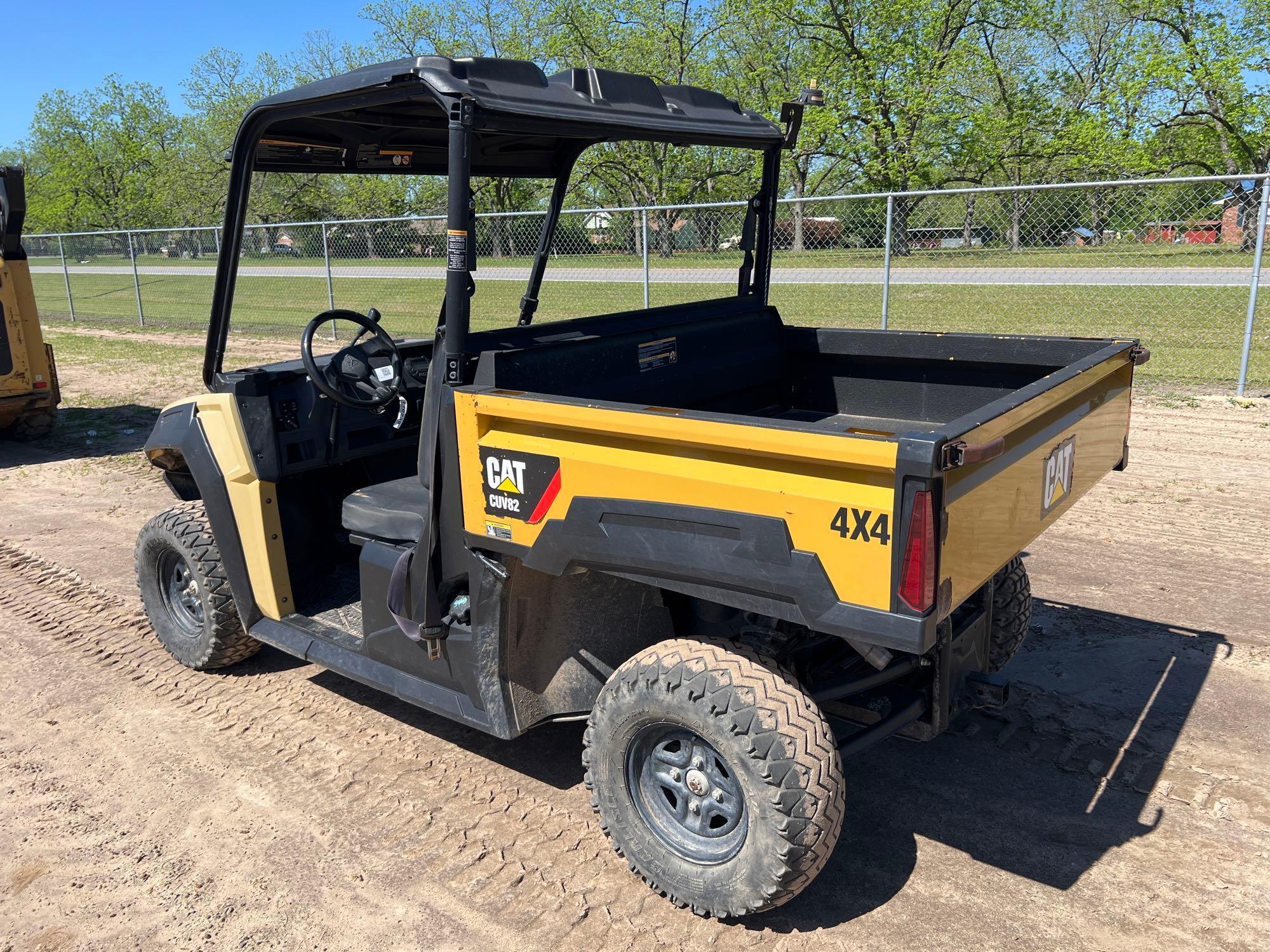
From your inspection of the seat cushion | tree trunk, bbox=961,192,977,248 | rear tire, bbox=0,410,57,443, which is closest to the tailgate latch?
the seat cushion

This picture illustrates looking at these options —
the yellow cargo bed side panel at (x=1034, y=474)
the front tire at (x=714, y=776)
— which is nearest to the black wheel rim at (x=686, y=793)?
the front tire at (x=714, y=776)

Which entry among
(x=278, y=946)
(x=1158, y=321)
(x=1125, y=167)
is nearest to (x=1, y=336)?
(x=278, y=946)

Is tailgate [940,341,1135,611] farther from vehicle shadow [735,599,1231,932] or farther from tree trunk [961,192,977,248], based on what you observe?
tree trunk [961,192,977,248]

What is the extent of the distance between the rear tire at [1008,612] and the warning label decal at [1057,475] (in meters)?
0.72

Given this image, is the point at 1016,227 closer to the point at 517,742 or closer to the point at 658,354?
the point at 658,354

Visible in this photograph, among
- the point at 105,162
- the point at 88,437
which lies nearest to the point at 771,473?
the point at 88,437

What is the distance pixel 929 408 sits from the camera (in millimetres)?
4133

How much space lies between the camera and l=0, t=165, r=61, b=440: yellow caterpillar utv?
334 inches

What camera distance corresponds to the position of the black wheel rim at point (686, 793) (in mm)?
2764

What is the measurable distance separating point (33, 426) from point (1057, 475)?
9.17 meters

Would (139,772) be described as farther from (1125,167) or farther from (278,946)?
(1125,167)

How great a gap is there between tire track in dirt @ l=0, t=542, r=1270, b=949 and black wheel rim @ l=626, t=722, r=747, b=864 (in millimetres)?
212

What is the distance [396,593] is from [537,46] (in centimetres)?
3631

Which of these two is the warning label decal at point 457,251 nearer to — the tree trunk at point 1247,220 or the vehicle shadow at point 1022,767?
the vehicle shadow at point 1022,767
